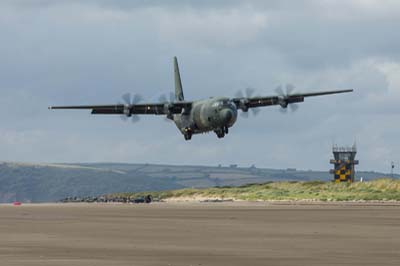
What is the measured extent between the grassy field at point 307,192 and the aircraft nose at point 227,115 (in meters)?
16.5

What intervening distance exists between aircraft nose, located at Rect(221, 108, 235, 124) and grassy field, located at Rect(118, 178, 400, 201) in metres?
16.5

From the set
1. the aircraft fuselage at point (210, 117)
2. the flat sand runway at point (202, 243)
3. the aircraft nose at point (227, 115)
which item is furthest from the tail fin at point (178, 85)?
the flat sand runway at point (202, 243)

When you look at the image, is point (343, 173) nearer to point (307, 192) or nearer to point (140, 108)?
point (307, 192)

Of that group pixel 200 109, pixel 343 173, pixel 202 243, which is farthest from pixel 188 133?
pixel 202 243

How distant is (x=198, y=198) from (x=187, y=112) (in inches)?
847

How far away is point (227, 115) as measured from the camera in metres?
116

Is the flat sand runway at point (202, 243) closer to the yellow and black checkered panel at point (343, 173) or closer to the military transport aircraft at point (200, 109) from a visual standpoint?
the military transport aircraft at point (200, 109)

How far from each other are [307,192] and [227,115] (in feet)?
91.3

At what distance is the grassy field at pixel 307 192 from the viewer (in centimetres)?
12616

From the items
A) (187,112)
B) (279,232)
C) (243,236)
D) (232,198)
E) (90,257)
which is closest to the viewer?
(90,257)

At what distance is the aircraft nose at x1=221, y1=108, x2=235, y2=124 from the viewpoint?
382 feet

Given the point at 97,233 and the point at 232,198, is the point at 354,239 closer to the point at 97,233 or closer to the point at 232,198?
the point at 97,233

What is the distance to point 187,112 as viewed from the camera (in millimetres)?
129000

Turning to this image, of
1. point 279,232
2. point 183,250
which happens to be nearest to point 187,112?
point 279,232
